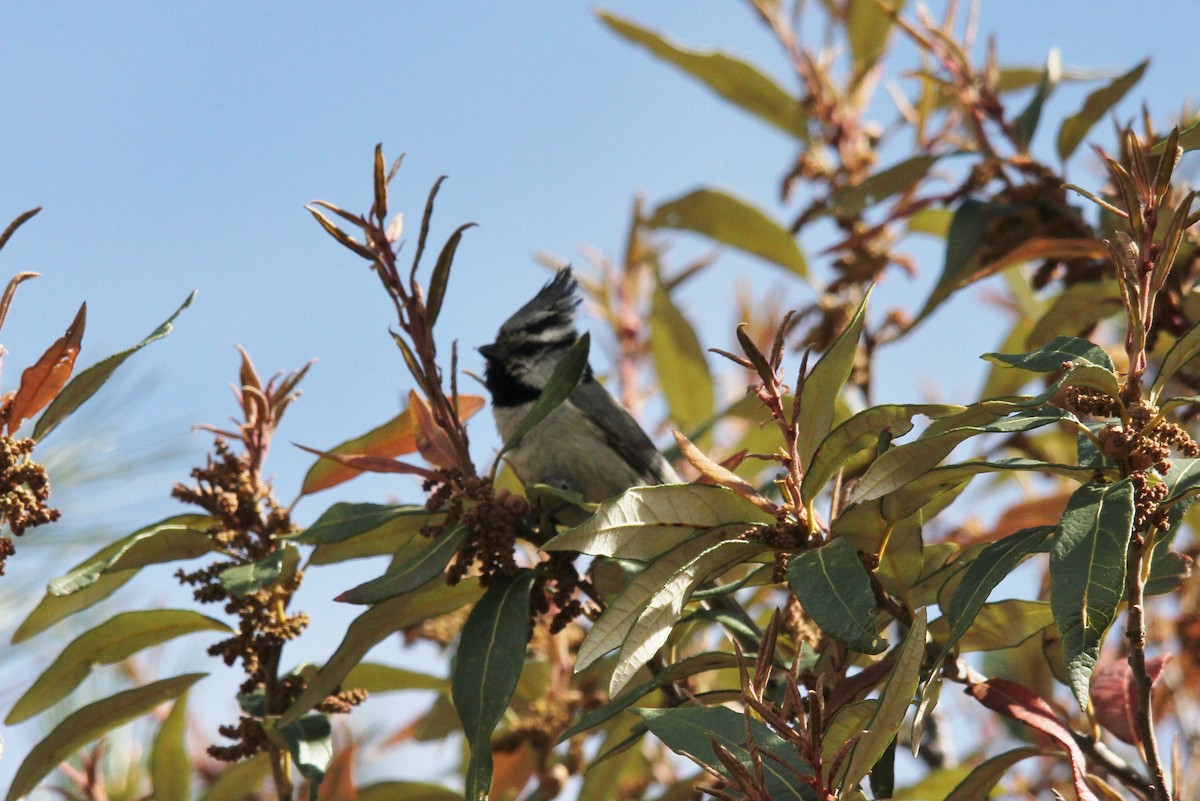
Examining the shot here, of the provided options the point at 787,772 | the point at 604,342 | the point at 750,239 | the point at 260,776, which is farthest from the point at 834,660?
the point at 604,342

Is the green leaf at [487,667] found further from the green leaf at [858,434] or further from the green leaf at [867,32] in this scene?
the green leaf at [867,32]

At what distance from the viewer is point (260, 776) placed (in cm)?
311

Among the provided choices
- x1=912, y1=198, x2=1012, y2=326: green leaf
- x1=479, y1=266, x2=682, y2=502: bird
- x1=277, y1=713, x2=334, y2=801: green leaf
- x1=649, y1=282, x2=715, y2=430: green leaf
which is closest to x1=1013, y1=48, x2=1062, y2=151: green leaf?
x1=912, y1=198, x2=1012, y2=326: green leaf

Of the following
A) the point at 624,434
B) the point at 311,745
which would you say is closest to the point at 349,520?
the point at 311,745

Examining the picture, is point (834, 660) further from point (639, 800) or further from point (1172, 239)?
point (639, 800)

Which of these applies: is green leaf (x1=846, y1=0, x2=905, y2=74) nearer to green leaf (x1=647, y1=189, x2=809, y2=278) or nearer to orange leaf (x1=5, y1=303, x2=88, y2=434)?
green leaf (x1=647, y1=189, x2=809, y2=278)

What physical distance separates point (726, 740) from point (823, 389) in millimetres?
665

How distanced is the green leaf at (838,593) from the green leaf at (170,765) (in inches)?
67.8

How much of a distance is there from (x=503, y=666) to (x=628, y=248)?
308 cm

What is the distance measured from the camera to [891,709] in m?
1.76

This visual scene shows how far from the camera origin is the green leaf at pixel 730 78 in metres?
4.34

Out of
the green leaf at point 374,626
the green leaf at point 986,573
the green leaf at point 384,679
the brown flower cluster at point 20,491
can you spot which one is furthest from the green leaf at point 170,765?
the green leaf at point 986,573

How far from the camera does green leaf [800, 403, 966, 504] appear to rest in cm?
205

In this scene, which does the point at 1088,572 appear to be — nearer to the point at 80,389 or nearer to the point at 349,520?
the point at 349,520
